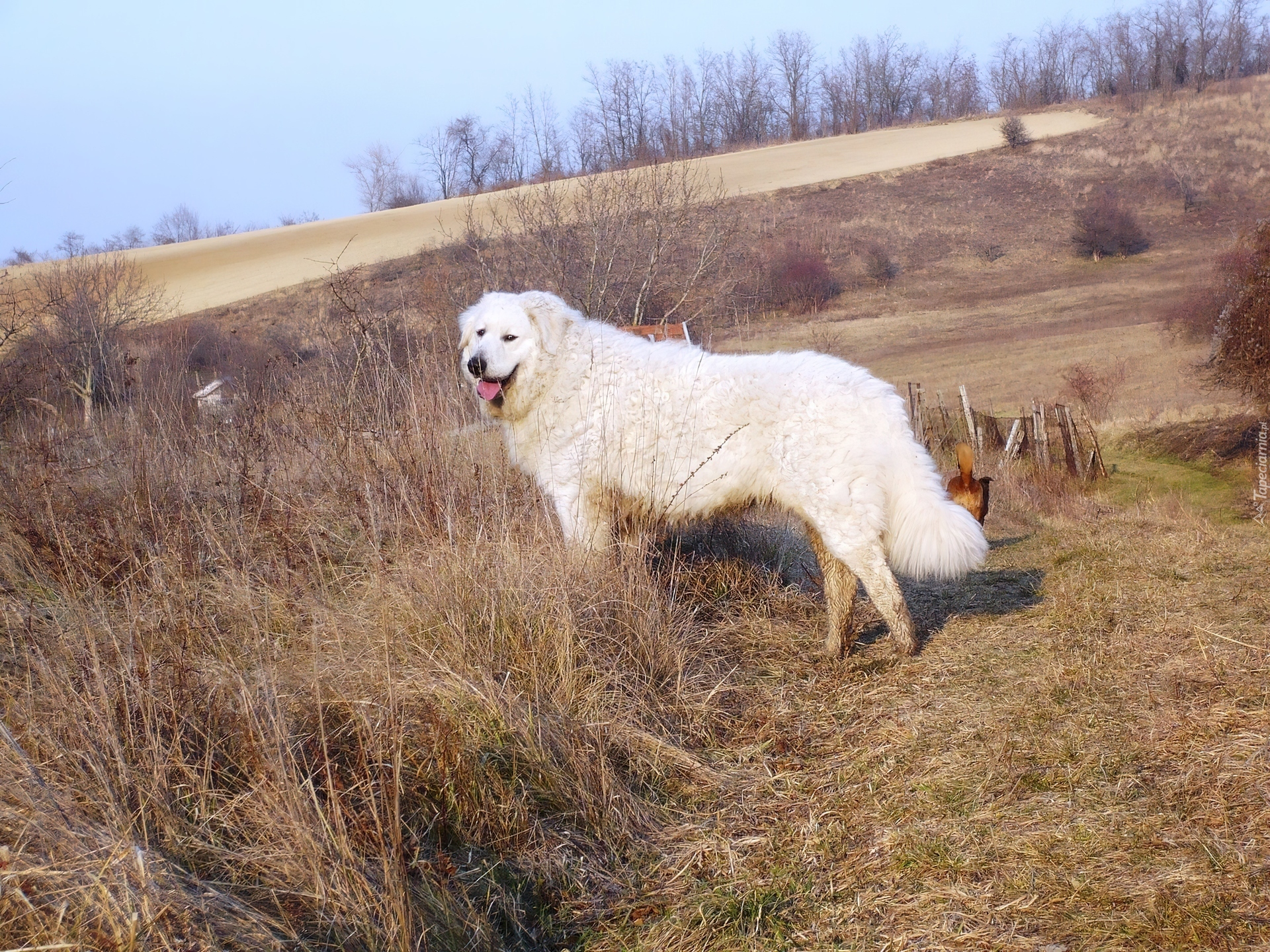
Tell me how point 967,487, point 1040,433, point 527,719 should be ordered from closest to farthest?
1. point 527,719
2. point 967,487
3. point 1040,433

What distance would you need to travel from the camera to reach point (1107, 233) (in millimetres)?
41938

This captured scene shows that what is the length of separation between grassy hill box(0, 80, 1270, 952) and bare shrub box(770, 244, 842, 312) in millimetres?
30798

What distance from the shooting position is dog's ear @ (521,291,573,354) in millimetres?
5020

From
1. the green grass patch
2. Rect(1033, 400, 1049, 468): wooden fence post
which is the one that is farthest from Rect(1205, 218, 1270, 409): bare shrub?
Rect(1033, 400, 1049, 468): wooden fence post

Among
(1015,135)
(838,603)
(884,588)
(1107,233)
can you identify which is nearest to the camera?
(884,588)

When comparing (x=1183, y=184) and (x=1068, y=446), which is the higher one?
(x=1183, y=184)

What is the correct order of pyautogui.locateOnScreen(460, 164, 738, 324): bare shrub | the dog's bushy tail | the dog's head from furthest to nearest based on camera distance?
pyautogui.locateOnScreen(460, 164, 738, 324): bare shrub < the dog's head < the dog's bushy tail

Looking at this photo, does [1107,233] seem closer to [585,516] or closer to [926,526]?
[926,526]

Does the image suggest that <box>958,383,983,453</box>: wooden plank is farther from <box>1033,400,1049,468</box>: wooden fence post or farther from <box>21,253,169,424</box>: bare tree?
<box>21,253,169,424</box>: bare tree

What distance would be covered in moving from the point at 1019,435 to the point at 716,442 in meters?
11.2

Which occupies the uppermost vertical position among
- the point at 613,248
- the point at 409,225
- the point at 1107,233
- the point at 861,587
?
the point at 409,225

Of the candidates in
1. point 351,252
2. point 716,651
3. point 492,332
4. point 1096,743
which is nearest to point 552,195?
point 492,332

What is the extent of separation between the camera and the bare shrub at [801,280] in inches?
1436

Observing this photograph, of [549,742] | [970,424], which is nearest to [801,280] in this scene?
[970,424]
